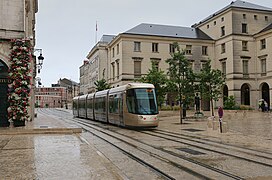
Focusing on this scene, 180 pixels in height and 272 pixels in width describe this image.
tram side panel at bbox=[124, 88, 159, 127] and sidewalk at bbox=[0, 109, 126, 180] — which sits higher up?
tram side panel at bbox=[124, 88, 159, 127]

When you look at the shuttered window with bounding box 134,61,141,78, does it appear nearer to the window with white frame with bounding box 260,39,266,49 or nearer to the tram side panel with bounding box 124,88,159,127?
the window with white frame with bounding box 260,39,266,49

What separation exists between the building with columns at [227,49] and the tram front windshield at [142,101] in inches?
1278

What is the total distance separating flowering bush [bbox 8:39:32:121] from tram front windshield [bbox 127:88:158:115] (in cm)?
679

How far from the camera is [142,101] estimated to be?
72.6 feet

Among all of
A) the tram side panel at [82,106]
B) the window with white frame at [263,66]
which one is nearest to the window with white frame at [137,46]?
the tram side panel at [82,106]

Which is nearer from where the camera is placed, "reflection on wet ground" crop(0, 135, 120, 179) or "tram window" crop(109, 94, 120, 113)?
"reflection on wet ground" crop(0, 135, 120, 179)

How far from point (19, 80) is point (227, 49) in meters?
43.7

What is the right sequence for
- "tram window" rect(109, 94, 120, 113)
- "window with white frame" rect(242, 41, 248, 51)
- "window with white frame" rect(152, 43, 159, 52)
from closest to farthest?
1. "tram window" rect(109, 94, 120, 113)
2. "window with white frame" rect(242, 41, 248, 51)
3. "window with white frame" rect(152, 43, 159, 52)

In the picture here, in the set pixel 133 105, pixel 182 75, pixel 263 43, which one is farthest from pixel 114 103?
pixel 263 43

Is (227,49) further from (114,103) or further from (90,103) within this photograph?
(114,103)

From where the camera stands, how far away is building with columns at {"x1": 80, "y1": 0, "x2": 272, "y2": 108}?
5478 centimetres

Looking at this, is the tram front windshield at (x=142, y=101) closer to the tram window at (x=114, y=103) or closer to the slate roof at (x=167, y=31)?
the tram window at (x=114, y=103)

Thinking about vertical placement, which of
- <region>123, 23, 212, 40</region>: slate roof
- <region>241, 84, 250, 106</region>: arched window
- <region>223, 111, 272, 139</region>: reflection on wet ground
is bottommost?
<region>223, 111, 272, 139</region>: reflection on wet ground

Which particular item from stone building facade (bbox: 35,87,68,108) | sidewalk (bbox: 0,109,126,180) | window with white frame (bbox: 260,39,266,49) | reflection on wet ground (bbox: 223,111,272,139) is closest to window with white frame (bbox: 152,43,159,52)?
window with white frame (bbox: 260,39,266,49)
